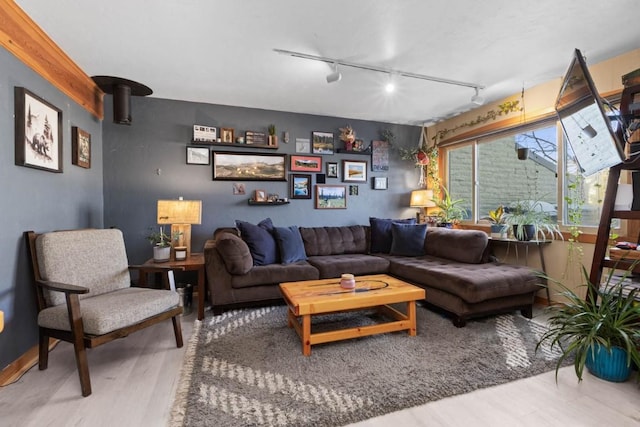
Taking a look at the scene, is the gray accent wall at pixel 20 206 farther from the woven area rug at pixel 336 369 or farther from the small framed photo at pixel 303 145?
the small framed photo at pixel 303 145

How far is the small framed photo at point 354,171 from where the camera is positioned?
14.4 feet

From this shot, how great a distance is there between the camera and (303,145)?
13.7 feet

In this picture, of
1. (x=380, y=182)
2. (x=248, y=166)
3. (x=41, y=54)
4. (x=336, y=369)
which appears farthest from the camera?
(x=380, y=182)

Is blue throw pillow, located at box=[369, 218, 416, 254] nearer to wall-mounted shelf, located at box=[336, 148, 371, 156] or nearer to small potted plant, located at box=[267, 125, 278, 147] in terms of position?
wall-mounted shelf, located at box=[336, 148, 371, 156]

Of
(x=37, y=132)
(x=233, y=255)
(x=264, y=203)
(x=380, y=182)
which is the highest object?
(x=37, y=132)

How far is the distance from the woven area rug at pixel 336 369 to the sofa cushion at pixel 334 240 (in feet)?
4.10

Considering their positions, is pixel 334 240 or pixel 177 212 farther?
pixel 334 240

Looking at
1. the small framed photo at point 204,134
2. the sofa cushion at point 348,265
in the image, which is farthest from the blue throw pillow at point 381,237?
the small framed photo at point 204,134

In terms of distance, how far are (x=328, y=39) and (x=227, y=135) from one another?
1.95 m

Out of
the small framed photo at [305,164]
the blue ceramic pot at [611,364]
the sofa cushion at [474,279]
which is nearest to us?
the blue ceramic pot at [611,364]

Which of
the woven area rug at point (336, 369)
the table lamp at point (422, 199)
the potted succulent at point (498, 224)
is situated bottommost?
the woven area rug at point (336, 369)

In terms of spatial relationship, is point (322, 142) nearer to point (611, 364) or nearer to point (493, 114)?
point (493, 114)

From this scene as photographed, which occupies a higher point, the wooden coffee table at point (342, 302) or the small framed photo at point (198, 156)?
the small framed photo at point (198, 156)

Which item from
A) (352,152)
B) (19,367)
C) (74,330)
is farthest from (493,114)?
(19,367)
